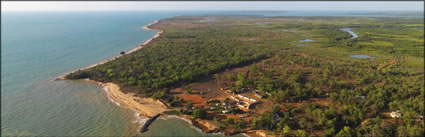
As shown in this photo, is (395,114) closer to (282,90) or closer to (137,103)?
(282,90)

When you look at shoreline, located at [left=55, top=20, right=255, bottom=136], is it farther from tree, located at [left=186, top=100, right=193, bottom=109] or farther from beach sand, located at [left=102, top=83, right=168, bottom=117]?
tree, located at [left=186, top=100, right=193, bottom=109]

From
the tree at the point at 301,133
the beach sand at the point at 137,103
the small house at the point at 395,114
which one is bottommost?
the tree at the point at 301,133

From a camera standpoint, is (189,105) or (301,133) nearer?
(301,133)

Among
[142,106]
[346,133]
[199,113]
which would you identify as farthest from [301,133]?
[142,106]

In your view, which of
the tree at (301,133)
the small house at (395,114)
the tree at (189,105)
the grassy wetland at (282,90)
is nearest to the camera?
the tree at (301,133)

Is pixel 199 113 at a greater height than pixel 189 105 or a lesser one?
lesser

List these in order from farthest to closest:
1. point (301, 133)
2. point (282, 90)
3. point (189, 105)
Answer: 1. point (282, 90)
2. point (189, 105)
3. point (301, 133)

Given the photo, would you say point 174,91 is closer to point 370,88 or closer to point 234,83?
point 234,83

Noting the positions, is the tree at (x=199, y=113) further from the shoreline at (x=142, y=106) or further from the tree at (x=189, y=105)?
the tree at (x=189, y=105)

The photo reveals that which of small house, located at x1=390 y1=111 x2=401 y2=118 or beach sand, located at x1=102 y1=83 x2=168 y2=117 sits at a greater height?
beach sand, located at x1=102 y1=83 x2=168 y2=117

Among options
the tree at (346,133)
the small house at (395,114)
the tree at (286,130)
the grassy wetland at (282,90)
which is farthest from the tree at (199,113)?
the small house at (395,114)

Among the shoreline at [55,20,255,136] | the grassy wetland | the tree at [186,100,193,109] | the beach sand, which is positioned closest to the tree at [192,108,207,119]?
the grassy wetland
